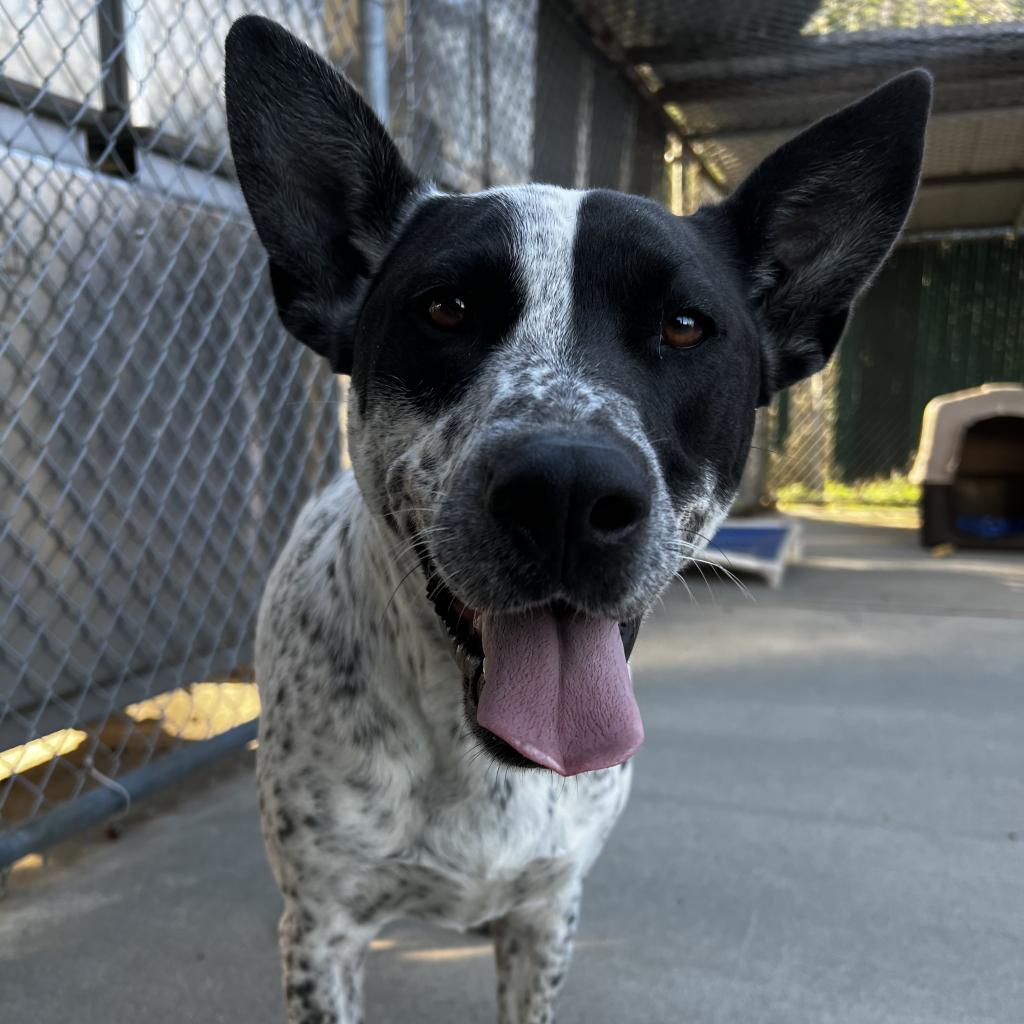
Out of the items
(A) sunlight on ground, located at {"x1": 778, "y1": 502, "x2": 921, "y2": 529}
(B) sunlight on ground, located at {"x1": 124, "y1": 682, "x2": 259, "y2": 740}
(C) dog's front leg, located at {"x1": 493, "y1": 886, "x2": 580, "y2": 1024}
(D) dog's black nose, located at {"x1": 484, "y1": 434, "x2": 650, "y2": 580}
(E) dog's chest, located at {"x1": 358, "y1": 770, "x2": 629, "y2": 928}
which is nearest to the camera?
(D) dog's black nose, located at {"x1": 484, "y1": 434, "x2": 650, "y2": 580}

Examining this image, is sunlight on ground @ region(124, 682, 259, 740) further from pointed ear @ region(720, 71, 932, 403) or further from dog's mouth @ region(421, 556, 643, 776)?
pointed ear @ region(720, 71, 932, 403)

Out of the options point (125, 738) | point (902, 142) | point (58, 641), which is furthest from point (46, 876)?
point (902, 142)

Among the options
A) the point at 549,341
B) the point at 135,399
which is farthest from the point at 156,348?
the point at 549,341

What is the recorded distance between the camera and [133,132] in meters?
2.69

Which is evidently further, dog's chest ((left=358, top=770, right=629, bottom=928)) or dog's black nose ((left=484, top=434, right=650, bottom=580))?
dog's chest ((left=358, top=770, right=629, bottom=928))

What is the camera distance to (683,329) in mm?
1460

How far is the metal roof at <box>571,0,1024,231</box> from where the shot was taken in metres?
5.20

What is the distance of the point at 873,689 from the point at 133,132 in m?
3.28

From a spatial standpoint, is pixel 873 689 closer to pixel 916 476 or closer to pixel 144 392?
pixel 144 392

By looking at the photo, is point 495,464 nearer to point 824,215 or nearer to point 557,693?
point 557,693

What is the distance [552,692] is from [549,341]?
0.51 metres

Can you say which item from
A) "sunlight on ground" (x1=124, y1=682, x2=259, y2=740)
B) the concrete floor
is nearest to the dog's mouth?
the concrete floor

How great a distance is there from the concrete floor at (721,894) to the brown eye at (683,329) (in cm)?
135

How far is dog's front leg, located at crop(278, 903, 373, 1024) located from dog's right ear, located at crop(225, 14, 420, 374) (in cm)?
98
